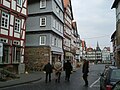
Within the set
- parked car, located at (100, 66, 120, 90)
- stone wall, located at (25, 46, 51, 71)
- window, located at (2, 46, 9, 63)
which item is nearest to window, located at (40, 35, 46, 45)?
stone wall, located at (25, 46, 51, 71)

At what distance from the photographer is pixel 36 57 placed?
36750 mm

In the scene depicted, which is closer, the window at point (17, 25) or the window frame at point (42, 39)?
the window at point (17, 25)

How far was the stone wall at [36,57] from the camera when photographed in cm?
3610

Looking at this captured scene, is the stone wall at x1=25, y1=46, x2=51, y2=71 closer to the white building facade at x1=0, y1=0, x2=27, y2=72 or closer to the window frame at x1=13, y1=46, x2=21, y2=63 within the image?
the white building facade at x1=0, y1=0, x2=27, y2=72

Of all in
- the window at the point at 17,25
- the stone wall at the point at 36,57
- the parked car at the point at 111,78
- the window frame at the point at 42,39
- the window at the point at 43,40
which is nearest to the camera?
the parked car at the point at 111,78

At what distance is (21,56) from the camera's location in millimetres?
29078

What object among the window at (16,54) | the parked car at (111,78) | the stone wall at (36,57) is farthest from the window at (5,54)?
the parked car at (111,78)

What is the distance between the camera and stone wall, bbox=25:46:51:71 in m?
36.1

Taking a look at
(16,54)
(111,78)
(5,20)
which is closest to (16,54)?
(16,54)

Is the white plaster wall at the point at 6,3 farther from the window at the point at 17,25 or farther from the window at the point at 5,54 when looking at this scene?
the window at the point at 5,54

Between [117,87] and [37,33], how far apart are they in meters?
32.4

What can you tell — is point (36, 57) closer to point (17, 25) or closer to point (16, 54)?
point (16, 54)

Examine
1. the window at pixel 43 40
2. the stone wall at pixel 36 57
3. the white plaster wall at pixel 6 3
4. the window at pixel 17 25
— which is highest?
the white plaster wall at pixel 6 3

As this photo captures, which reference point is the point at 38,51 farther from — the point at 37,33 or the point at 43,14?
the point at 43,14
